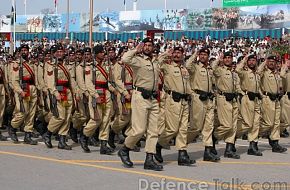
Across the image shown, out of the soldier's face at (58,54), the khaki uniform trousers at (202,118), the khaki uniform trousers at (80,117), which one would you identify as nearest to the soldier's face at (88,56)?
the soldier's face at (58,54)

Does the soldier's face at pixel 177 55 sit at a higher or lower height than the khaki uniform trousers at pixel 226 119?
higher

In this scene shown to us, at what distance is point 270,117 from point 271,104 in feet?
0.78

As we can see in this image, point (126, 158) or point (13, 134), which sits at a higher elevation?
point (126, 158)

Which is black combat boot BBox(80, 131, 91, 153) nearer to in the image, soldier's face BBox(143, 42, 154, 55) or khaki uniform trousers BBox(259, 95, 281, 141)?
soldier's face BBox(143, 42, 154, 55)

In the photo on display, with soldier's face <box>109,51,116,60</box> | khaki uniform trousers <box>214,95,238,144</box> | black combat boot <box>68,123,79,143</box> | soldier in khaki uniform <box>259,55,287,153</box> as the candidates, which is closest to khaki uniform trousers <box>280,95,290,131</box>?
soldier in khaki uniform <box>259,55,287,153</box>

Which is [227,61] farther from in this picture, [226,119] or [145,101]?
[145,101]

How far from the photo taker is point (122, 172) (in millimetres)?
8016

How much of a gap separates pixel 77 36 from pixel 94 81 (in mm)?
29703

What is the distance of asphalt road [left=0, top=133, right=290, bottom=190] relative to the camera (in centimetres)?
712

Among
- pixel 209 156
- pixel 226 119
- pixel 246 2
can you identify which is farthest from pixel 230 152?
pixel 246 2

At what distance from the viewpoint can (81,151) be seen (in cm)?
1030

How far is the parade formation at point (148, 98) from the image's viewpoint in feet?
27.7

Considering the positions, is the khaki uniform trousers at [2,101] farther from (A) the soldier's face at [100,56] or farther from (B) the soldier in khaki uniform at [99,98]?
(A) the soldier's face at [100,56]

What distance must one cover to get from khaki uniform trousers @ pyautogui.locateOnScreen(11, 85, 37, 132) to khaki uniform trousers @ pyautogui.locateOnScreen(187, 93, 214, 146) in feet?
11.0
